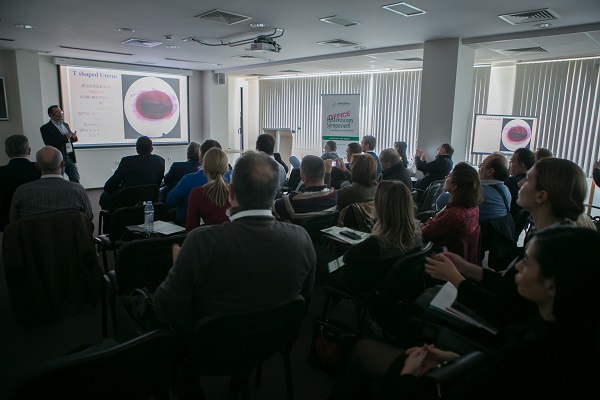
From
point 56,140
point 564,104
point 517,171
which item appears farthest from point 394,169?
point 56,140

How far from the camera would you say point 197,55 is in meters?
8.27

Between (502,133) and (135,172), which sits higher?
(502,133)

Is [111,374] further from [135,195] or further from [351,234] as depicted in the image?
[135,195]

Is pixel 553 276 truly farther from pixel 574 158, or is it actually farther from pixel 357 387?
pixel 574 158

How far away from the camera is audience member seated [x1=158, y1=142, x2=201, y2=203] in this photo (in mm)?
4699

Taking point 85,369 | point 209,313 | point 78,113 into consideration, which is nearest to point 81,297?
point 209,313

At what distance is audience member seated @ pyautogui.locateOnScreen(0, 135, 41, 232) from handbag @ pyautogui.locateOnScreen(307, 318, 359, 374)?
11.0ft

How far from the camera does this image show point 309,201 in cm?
329

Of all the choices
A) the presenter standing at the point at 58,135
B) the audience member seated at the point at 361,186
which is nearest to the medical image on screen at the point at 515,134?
the audience member seated at the point at 361,186

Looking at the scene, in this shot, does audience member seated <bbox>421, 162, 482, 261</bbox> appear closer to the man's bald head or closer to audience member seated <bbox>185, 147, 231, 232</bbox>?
audience member seated <bbox>185, 147, 231, 232</bbox>

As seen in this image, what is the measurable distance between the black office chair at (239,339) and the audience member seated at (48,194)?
72.3 inches

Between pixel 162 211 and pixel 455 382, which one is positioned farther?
pixel 162 211

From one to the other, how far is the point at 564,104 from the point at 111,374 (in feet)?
26.6

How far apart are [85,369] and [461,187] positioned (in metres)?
2.58
